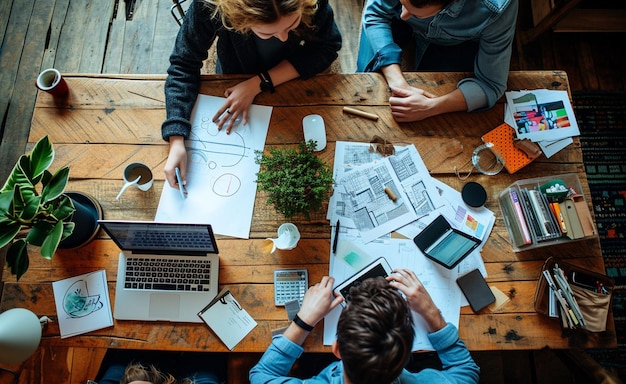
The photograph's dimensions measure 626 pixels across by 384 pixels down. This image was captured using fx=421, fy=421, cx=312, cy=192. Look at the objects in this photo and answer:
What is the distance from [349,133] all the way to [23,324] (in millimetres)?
1171

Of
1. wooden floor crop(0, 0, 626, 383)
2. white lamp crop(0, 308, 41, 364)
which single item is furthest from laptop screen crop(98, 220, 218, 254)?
wooden floor crop(0, 0, 626, 383)

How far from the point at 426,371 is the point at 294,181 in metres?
0.73

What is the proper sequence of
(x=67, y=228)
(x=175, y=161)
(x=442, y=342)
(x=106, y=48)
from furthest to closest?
Answer: (x=106, y=48) → (x=175, y=161) → (x=442, y=342) → (x=67, y=228)

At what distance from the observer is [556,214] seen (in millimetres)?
1380

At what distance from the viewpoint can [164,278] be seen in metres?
1.40

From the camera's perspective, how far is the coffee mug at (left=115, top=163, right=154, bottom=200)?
142 cm

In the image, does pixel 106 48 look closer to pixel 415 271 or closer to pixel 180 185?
pixel 180 185

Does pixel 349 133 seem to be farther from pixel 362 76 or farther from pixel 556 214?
pixel 556 214

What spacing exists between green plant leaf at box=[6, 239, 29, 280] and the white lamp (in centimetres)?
12

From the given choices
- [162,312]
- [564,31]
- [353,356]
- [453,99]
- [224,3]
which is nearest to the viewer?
[353,356]

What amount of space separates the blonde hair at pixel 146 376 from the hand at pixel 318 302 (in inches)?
21.9

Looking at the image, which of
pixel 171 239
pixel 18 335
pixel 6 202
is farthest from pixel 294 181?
pixel 18 335

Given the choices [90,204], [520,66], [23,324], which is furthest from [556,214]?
[23,324]

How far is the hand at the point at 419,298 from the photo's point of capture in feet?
4.37
